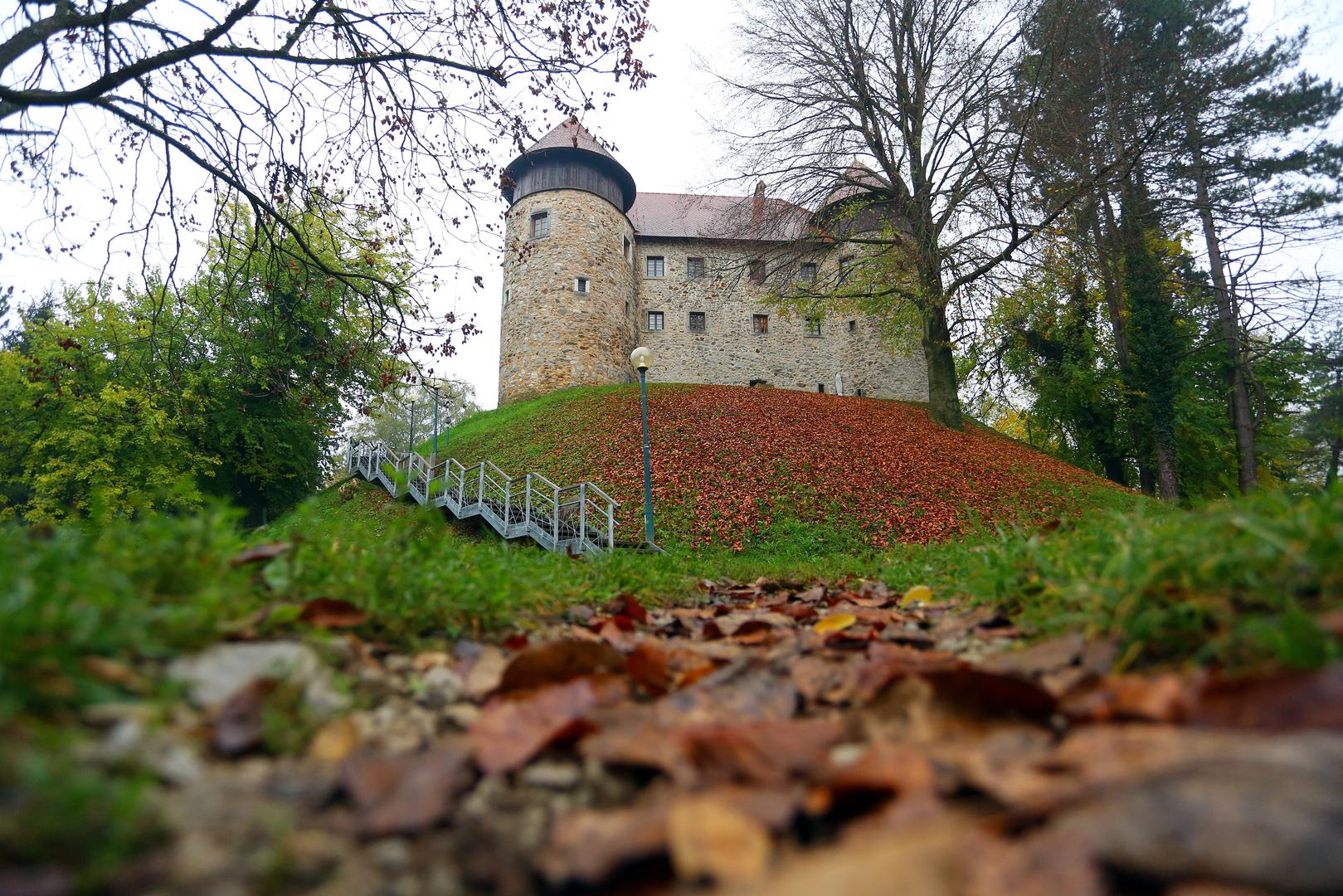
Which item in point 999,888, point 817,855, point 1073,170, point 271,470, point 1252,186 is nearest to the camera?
point 999,888

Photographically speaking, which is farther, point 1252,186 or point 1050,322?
point 1050,322

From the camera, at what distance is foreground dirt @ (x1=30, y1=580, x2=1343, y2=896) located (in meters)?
0.70

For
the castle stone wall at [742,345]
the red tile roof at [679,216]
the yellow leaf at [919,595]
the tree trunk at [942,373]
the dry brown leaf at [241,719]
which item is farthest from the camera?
the castle stone wall at [742,345]

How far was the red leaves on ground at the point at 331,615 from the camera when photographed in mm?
1815

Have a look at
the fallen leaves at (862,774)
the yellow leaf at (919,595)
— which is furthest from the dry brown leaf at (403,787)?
the yellow leaf at (919,595)

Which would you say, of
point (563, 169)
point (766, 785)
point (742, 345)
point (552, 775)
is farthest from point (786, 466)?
point (563, 169)

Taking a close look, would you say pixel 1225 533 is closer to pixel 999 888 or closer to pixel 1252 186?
pixel 999 888

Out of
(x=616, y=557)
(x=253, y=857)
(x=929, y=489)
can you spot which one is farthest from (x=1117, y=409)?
(x=253, y=857)

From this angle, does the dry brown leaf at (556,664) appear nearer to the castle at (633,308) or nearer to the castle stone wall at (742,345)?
the castle at (633,308)

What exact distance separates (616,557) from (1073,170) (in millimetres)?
13672

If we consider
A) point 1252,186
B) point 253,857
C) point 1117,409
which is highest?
point 1252,186

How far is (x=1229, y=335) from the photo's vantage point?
16.3 m

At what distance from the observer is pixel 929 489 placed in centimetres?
1524

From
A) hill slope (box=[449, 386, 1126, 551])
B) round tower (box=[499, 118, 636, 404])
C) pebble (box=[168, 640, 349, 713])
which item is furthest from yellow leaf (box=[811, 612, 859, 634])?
round tower (box=[499, 118, 636, 404])
